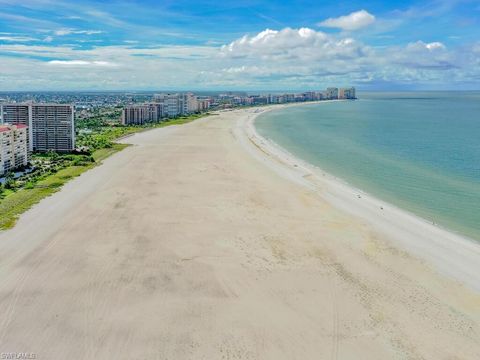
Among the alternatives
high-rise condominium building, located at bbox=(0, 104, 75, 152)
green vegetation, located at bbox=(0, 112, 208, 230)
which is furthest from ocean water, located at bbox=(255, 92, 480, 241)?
high-rise condominium building, located at bbox=(0, 104, 75, 152)

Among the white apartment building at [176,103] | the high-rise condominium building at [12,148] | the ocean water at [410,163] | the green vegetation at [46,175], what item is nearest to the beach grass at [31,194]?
the green vegetation at [46,175]

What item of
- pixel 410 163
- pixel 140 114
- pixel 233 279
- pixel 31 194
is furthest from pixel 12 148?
pixel 140 114

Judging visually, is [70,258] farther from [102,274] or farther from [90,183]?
[90,183]

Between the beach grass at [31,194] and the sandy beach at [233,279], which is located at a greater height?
the beach grass at [31,194]

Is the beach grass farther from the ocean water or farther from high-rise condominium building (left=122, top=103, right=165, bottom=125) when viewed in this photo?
high-rise condominium building (left=122, top=103, right=165, bottom=125)

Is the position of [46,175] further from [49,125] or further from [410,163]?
[410,163]

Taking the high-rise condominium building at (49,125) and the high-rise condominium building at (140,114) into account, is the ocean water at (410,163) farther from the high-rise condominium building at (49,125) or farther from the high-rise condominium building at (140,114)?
the high-rise condominium building at (140,114)
